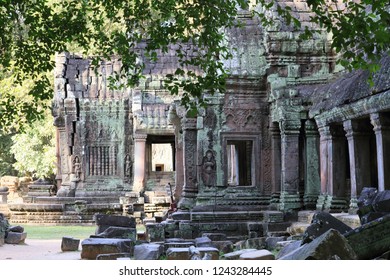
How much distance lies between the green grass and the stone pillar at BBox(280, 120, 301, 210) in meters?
5.91

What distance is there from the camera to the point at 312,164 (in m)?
14.6

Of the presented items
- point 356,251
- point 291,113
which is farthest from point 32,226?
point 356,251

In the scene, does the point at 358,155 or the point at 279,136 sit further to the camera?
the point at 279,136

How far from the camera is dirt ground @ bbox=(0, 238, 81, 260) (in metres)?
12.9

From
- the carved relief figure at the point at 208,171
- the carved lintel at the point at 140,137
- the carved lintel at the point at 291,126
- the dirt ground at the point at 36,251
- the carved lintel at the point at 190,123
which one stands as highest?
the carved lintel at the point at 140,137

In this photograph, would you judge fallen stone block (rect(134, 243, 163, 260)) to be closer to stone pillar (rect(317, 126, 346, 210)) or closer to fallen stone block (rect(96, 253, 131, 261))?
fallen stone block (rect(96, 253, 131, 261))

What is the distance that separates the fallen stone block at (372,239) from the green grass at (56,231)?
12293 mm

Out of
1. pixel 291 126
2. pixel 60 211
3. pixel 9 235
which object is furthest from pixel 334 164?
pixel 60 211

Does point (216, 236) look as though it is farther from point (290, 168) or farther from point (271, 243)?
point (271, 243)

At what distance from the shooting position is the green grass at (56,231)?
19.1 meters

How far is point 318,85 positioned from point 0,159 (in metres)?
29.4

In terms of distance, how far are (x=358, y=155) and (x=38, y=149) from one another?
77.8 ft

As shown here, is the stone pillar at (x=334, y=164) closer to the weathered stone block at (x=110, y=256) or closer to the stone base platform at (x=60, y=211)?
the weathered stone block at (x=110, y=256)

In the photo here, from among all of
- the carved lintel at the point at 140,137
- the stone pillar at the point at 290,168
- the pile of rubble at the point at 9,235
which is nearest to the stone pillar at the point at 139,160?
the carved lintel at the point at 140,137
